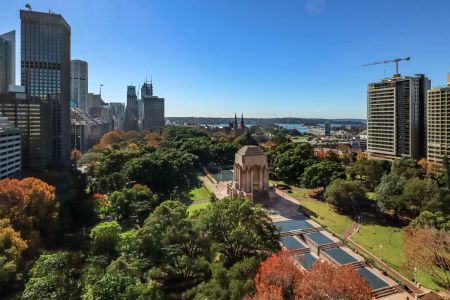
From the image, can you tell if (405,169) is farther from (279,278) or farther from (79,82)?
(79,82)

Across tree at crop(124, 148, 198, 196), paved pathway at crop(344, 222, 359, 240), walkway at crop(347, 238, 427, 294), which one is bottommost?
walkway at crop(347, 238, 427, 294)

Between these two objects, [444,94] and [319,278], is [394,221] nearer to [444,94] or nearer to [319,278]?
[319,278]

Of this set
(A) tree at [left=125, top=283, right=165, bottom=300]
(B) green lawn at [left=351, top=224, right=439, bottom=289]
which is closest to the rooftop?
(B) green lawn at [left=351, top=224, right=439, bottom=289]

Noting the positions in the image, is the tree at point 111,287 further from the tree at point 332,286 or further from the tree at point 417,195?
the tree at point 417,195

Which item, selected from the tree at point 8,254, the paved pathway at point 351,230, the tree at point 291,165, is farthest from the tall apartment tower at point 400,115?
the tree at point 8,254

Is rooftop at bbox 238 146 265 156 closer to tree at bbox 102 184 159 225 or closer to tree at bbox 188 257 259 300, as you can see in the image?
tree at bbox 102 184 159 225

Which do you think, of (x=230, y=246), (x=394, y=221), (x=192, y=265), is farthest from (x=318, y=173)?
(x=192, y=265)

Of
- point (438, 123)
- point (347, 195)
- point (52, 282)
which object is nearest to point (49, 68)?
point (52, 282)
